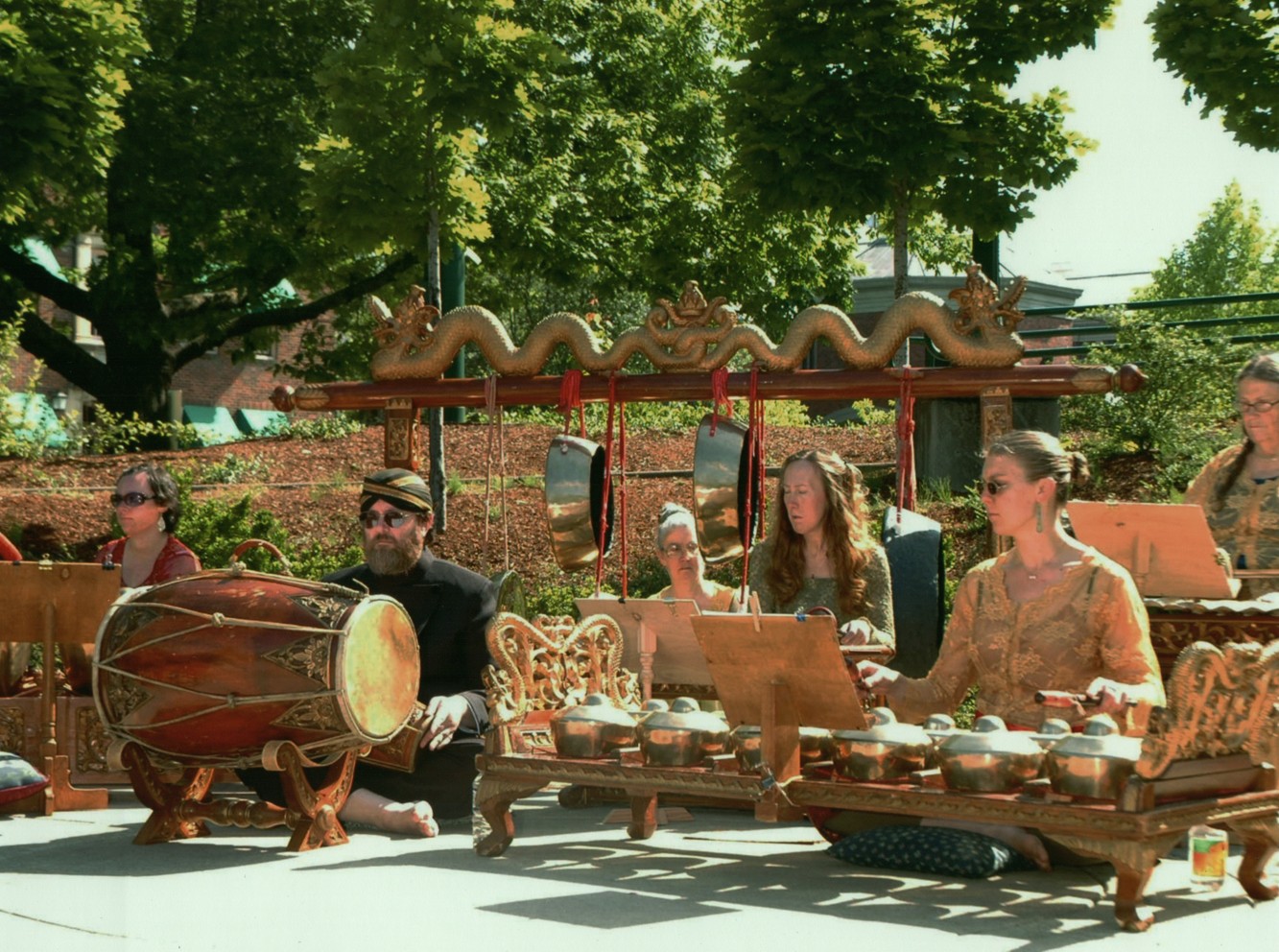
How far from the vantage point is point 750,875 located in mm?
5719

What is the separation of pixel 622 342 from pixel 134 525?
234cm

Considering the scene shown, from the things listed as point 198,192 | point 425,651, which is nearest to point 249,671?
point 425,651

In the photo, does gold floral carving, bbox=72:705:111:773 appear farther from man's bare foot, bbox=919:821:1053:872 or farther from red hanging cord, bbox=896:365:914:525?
man's bare foot, bbox=919:821:1053:872

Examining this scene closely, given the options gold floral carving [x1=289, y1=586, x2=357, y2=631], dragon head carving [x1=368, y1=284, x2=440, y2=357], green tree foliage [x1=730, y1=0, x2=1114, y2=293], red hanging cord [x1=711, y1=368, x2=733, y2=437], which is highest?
green tree foliage [x1=730, y1=0, x2=1114, y2=293]

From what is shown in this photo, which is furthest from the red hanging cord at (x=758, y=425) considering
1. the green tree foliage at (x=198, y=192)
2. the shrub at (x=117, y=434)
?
the shrub at (x=117, y=434)

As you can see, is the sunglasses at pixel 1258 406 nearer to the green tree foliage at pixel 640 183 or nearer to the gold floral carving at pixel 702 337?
the gold floral carving at pixel 702 337

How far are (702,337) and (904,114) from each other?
5.32m

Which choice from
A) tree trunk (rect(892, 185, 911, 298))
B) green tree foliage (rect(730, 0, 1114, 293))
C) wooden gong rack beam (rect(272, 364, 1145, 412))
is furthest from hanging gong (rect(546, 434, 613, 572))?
tree trunk (rect(892, 185, 911, 298))

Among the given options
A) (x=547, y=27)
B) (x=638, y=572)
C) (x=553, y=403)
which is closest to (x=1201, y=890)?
(x=553, y=403)

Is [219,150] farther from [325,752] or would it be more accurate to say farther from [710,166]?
[325,752]

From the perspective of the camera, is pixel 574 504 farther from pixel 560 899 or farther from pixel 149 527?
pixel 560 899

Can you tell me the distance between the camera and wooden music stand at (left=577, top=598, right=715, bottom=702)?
7.00 meters

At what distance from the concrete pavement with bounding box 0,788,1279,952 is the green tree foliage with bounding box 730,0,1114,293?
656cm

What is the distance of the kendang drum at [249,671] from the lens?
20.7 ft
